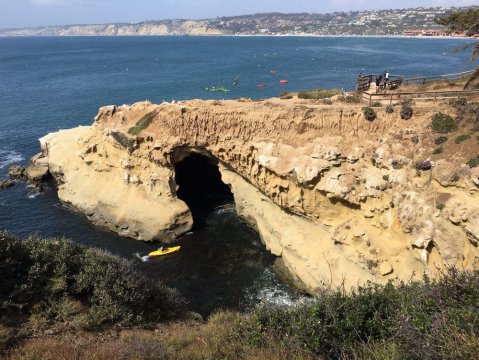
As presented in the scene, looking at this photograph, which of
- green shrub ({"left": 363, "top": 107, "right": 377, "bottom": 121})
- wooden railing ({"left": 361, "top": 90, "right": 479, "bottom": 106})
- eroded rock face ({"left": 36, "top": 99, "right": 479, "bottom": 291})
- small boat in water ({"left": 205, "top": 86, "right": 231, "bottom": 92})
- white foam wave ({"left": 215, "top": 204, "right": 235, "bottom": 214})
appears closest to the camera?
eroded rock face ({"left": 36, "top": 99, "right": 479, "bottom": 291})

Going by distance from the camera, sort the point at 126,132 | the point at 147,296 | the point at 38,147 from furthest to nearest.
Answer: the point at 38,147 < the point at 126,132 < the point at 147,296

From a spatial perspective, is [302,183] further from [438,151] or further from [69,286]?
[69,286]

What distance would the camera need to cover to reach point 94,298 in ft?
56.3

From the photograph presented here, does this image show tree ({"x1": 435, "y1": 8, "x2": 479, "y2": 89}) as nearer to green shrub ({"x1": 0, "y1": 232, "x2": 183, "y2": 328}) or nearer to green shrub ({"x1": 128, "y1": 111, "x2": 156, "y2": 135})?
green shrub ({"x1": 0, "y1": 232, "x2": 183, "y2": 328})

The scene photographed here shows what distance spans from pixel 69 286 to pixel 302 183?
57.3ft

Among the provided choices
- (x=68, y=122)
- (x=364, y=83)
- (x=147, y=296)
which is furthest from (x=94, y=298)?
(x=68, y=122)

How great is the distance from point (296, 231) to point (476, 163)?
530 inches

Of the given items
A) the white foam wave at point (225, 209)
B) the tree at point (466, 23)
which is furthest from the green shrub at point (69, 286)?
the tree at point (466, 23)

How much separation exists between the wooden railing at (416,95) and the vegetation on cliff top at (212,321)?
21102mm

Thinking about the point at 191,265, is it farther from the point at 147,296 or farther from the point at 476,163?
the point at 476,163

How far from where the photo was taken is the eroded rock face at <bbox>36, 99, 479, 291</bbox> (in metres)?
24.1

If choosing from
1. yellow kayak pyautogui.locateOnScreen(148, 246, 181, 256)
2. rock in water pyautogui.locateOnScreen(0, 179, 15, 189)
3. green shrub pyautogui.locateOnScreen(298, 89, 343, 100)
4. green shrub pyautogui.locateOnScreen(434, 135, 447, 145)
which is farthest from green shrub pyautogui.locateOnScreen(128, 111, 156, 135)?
green shrub pyautogui.locateOnScreen(434, 135, 447, 145)

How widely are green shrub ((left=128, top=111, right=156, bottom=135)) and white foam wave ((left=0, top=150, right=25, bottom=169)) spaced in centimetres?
2859

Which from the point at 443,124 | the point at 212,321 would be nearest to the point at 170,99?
the point at 443,124
